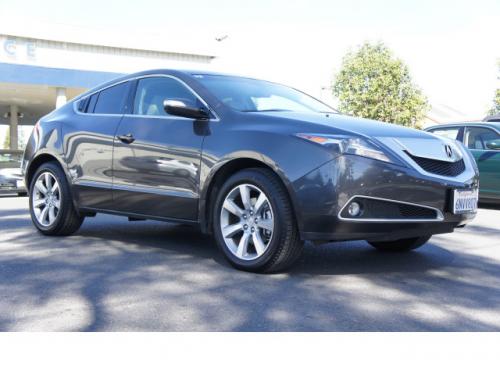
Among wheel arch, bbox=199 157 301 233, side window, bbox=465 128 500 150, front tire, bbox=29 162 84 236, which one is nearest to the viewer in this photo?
wheel arch, bbox=199 157 301 233

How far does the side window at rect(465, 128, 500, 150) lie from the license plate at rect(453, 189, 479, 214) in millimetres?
5893

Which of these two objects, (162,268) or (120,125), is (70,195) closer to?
(120,125)

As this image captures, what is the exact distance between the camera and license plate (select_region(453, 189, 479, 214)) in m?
4.30

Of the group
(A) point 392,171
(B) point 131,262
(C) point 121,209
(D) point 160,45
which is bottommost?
(B) point 131,262

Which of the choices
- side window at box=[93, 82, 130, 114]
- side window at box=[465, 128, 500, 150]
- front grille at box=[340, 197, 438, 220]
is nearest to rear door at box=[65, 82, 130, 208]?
side window at box=[93, 82, 130, 114]

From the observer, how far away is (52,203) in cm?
612

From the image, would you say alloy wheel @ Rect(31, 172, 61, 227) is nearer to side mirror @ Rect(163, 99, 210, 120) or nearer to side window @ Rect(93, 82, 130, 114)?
side window @ Rect(93, 82, 130, 114)

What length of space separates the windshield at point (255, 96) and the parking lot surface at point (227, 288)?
124cm

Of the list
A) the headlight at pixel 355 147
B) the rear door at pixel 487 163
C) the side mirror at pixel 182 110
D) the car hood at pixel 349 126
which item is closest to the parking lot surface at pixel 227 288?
the headlight at pixel 355 147

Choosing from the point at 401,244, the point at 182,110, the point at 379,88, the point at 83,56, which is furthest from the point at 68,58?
Answer: the point at 401,244

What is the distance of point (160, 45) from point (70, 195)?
99.6 ft

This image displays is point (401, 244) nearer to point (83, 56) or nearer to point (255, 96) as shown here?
point (255, 96)

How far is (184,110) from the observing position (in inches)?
186

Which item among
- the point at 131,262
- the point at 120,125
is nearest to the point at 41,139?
the point at 120,125
